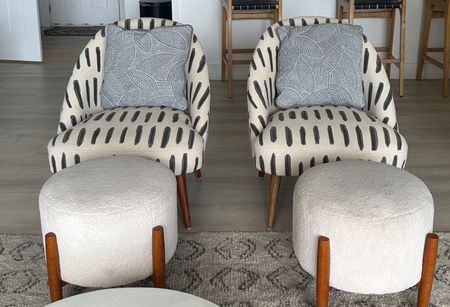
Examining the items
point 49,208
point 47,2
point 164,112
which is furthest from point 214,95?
point 47,2

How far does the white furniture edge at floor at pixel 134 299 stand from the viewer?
1.52 m

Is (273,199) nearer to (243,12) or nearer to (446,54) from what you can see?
(243,12)

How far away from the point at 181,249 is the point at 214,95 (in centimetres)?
238

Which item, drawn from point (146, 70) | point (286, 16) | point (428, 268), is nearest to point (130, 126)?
point (146, 70)

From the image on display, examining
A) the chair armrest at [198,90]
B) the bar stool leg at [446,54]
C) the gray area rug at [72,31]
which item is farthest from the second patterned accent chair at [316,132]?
the gray area rug at [72,31]

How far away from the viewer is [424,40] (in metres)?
4.93

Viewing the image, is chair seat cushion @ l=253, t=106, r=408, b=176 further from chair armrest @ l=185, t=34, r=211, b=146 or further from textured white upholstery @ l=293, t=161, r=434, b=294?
textured white upholstery @ l=293, t=161, r=434, b=294

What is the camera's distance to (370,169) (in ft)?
7.07

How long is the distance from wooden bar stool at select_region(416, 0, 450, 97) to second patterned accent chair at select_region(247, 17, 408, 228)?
197 cm

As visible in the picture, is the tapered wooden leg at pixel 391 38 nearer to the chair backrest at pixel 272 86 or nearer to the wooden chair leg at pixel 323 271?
the chair backrest at pixel 272 86

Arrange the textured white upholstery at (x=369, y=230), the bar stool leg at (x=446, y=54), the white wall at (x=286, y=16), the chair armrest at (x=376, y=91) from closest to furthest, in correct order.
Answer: the textured white upholstery at (x=369, y=230) → the chair armrest at (x=376, y=91) → the bar stool leg at (x=446, y=54) → the white wall at (x=286, y=16)

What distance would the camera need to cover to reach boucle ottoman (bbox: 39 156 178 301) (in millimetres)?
1911

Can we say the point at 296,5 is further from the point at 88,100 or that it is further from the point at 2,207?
the point at 2,207

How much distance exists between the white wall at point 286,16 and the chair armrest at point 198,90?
7.03 ft
